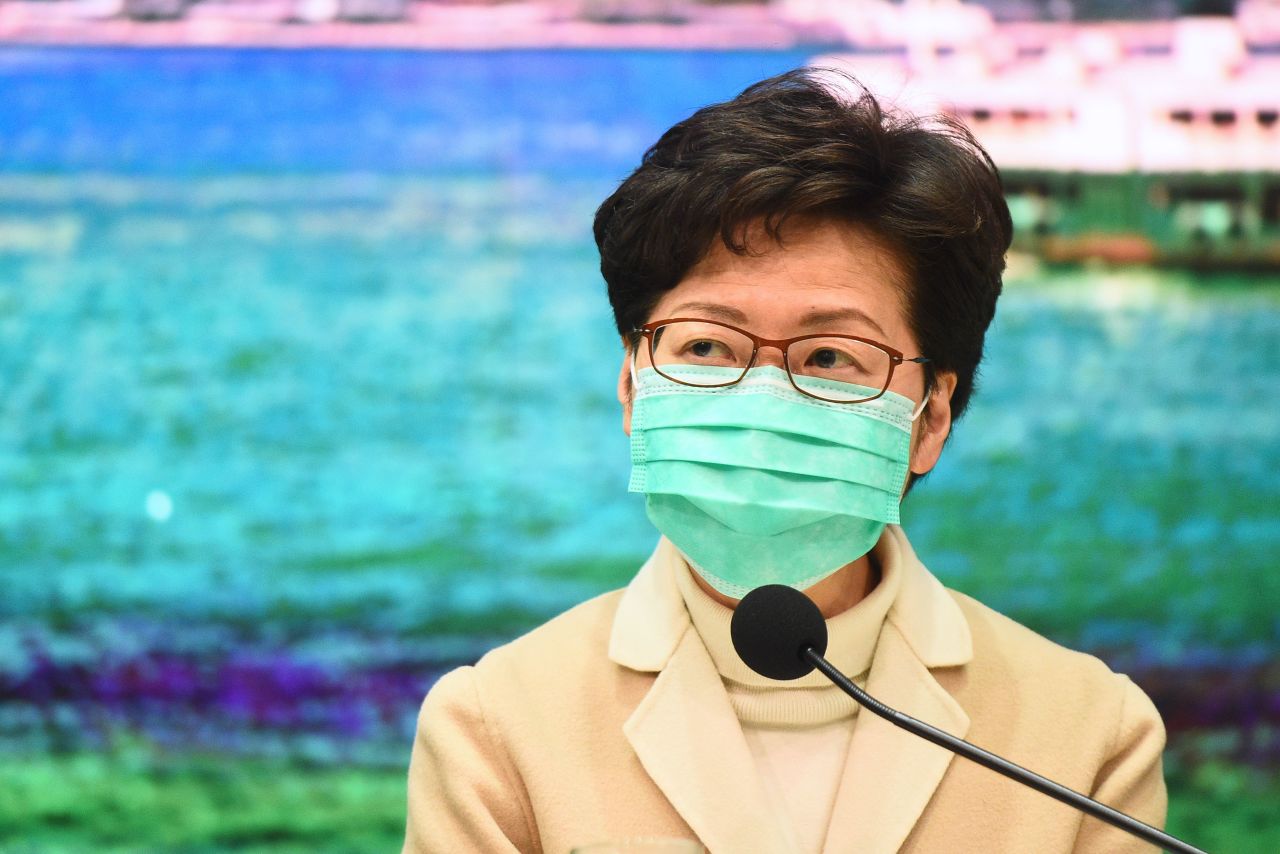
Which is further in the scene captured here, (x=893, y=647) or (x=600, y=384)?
(x=600, y=384)

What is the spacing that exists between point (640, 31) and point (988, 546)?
1313 mm

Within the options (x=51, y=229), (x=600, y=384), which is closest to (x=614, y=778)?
(x=600, y=384)

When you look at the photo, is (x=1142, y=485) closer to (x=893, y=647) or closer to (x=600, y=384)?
(x=600, y=384)

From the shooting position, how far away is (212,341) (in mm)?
2906

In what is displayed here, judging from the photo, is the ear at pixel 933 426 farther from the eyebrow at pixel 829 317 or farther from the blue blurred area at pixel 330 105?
the blue blurred area at pixel 330 105

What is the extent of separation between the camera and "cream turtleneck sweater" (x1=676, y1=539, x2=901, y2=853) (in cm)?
152

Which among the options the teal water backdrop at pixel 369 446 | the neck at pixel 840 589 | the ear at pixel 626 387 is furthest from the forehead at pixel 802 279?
the teal water backdrop at pixel 369 446

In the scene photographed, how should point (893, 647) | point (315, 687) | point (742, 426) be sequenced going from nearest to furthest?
1. point (742, 426)
2. point (893, 647)
3. point (315, 687)

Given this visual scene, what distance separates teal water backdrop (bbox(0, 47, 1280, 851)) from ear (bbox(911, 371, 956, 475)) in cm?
128

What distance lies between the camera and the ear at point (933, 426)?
5.31 ft

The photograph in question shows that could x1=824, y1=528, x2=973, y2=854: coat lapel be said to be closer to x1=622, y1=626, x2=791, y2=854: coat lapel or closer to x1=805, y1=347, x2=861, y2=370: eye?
x1=622, y1=626, x2=791, y2=854: coat lapel

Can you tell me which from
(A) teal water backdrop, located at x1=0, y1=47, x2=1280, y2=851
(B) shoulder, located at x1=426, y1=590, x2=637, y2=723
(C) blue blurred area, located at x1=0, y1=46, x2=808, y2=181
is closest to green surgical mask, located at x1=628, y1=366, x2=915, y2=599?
(B) shoulder, located at x1=426, y1=590, x2=637, y2=723

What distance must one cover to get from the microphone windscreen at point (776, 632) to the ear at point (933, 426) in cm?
45

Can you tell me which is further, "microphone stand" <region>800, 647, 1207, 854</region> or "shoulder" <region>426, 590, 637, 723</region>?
"shoulder" <region>426, 590, 637, 723</region>
